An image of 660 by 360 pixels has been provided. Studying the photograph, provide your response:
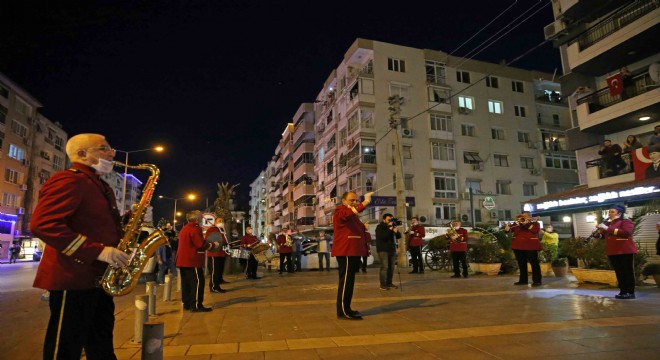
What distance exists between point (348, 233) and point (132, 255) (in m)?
4.09

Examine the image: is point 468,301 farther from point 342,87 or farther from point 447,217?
point 342,87

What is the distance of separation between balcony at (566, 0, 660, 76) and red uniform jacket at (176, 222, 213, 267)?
71.1 ft

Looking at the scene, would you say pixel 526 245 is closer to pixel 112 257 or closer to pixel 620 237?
pixel 620 237

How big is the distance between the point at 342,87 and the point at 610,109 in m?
27.5

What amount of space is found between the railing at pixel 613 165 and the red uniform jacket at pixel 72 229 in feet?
78.0

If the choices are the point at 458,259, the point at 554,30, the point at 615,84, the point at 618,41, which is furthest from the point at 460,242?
the point at 554,30

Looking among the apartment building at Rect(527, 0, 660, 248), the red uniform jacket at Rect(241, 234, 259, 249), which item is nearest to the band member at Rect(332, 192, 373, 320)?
the red uniform jacket at Rect(241, 234, 259, 249)

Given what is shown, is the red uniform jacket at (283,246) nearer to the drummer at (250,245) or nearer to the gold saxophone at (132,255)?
the drummer at (250,245)

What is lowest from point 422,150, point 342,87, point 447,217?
point 447,217

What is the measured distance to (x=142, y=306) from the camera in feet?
18.2

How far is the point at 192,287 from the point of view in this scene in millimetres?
8203

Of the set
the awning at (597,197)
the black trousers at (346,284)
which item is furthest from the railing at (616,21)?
the black trousers at (346,284)

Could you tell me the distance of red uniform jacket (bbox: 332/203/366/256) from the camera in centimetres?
715

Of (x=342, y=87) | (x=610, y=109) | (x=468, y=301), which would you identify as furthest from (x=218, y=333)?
(x=342, y=87)
